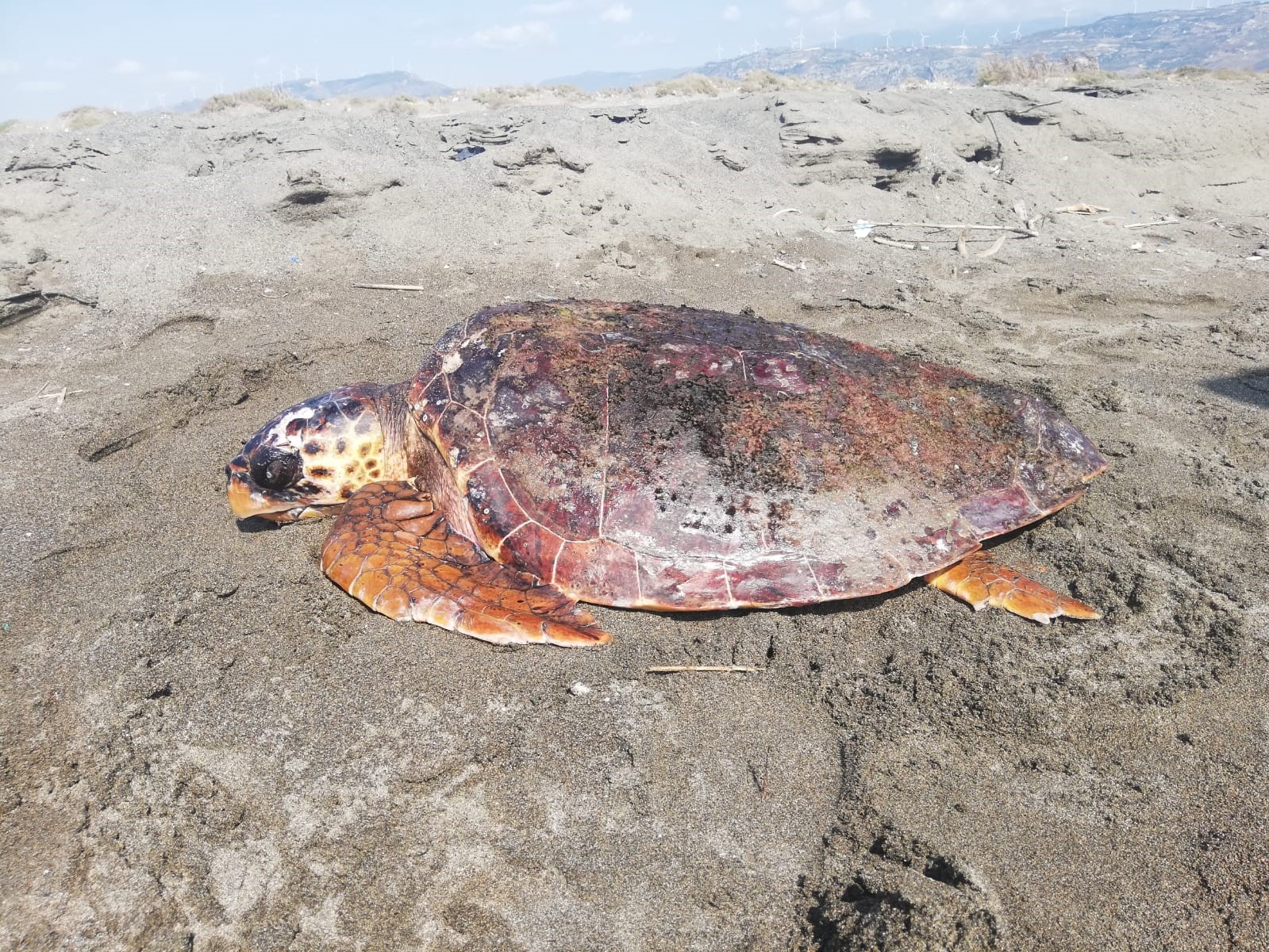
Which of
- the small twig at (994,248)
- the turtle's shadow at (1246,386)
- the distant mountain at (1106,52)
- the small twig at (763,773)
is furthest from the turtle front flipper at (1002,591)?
the distant mountain at (1106,52)

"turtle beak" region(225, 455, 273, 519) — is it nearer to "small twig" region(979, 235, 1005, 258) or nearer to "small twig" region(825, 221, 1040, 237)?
→ "small twig" region(825, 221, 1040, 237)

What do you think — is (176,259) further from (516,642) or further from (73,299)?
(516,642)

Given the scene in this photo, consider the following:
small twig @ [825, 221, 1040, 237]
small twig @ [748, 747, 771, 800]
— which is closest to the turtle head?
small twig @ [748, 747, 771, 800]

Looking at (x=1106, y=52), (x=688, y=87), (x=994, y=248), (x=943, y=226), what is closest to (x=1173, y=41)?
(x=1106, y=52)

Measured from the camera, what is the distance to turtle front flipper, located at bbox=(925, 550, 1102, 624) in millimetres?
2201

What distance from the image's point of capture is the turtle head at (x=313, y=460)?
264 centimetres

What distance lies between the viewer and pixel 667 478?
7.41ft

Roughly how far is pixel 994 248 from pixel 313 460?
631 cm

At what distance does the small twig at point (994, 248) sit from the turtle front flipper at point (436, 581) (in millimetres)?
5806

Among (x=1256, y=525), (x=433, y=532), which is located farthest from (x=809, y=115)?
(x=433, y=532)

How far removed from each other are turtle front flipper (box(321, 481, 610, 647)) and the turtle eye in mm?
275

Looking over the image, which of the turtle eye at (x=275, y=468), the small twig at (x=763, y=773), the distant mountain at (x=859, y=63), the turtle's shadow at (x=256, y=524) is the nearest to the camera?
the small twig at (x=763, y=773)

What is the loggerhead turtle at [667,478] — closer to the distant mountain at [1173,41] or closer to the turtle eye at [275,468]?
the turtle eye at [275,468]

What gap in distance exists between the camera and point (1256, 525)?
2598 millimetres
